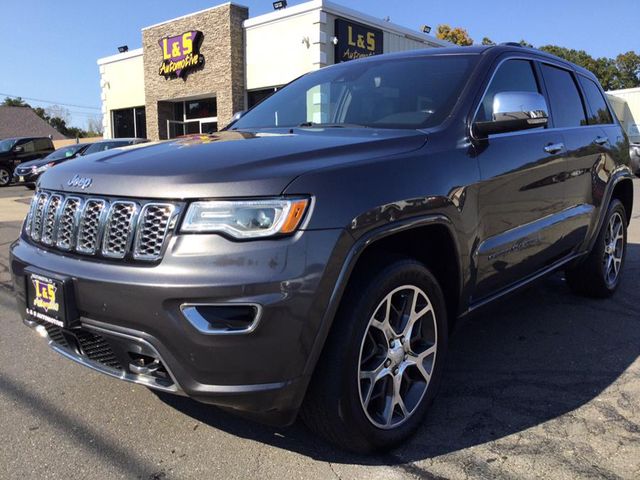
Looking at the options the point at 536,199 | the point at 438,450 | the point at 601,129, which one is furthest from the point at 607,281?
the point at 438,450

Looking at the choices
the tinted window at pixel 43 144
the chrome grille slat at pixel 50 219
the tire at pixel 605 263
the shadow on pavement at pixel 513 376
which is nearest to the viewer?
the chrome grille slat at pixel 50 219

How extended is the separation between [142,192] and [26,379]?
6.04 ft

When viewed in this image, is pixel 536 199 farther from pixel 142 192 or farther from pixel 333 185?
pixel 142 192

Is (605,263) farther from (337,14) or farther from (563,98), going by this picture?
(337,14)

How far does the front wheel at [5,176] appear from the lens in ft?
69.0

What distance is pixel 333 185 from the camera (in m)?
2.18

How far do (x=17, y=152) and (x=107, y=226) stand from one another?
22.2 metres

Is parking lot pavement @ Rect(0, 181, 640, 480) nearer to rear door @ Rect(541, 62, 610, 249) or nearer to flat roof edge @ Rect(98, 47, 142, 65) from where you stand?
rear door @ Rect(541, 62, 610, 249)

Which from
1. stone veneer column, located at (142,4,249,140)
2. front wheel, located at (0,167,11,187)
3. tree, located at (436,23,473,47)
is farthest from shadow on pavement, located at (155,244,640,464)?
tree, located at (436,23,473,47)

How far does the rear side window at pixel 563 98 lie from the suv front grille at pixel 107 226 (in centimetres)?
293

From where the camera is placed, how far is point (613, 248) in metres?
4.97

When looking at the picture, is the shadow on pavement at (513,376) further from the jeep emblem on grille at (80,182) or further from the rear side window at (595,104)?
the rear side window at (595,104)

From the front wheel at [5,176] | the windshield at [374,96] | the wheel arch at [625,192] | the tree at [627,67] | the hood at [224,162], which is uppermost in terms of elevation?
the tree at [627,67]

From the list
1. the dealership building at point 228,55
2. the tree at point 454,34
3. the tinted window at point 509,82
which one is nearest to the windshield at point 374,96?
the tinted window at point 509,82
